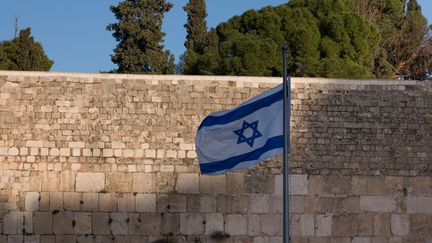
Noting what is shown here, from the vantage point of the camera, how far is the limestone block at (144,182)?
13906mm

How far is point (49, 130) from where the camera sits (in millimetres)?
13906

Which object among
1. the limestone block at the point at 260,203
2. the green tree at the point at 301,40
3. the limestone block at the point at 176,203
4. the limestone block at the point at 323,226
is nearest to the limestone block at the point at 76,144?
the limestone block at the point at 176,203

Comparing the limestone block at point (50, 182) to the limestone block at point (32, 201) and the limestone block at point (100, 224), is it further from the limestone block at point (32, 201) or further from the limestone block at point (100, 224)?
the limestone block at point (100, 224)

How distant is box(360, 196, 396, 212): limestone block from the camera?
14.3 m

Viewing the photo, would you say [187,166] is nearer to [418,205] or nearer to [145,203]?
[145,203]

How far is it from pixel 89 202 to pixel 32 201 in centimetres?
98

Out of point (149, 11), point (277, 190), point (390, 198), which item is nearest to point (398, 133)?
point (390, 198)

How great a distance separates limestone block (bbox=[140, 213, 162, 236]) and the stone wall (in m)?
0.02

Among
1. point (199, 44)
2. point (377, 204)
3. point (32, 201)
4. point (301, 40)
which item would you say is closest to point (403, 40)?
point (199, 44)

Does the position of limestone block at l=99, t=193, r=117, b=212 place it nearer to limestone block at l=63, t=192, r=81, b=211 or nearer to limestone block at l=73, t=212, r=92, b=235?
limestone block at l=73, t=212, r=92, b=235

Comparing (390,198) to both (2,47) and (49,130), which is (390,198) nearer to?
(49,130)

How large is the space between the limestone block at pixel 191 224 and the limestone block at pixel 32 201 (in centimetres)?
251

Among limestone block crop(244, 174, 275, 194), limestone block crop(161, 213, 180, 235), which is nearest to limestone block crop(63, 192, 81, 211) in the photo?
limestone block crop(161, 213, 180, 235)

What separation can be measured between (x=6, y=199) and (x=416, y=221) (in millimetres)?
7265
